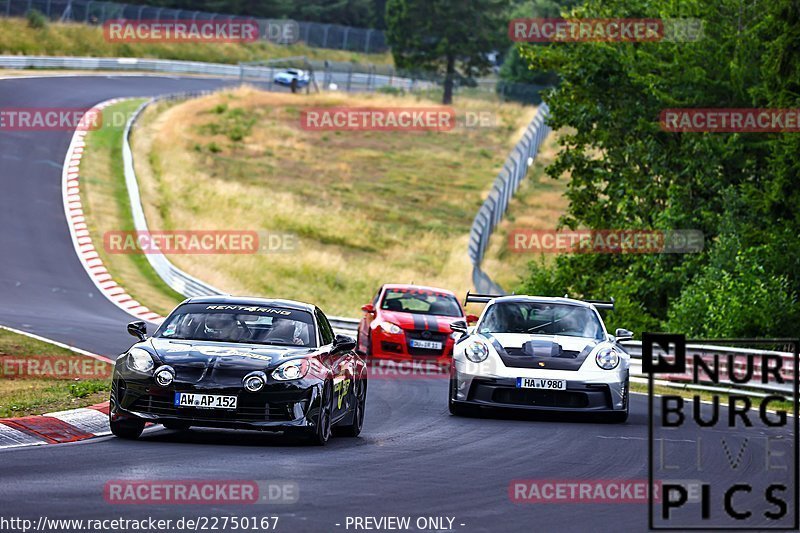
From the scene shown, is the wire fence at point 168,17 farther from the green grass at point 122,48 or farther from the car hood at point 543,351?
the car hood at point 543,351

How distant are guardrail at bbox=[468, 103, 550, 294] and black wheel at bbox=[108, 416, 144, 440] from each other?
23108mm

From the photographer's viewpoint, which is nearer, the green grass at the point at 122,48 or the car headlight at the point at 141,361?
the car headlight at the point at 141,361

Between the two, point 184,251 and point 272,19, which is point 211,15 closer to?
point 272,19

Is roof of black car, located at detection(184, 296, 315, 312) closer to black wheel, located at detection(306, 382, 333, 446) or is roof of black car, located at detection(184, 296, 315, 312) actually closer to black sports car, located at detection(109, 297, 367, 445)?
black sports car, located at detection(109, 297, 367, 445)

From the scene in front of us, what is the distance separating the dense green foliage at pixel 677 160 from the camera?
1193 inches

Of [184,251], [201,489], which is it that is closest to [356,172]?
[184,251]

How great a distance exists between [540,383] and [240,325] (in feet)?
13.0

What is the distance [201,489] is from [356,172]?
5737 centimetres

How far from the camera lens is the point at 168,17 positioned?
9650 centimetres

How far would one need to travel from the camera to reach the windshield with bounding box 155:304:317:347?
43.3 ft

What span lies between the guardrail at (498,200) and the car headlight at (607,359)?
1883 cm

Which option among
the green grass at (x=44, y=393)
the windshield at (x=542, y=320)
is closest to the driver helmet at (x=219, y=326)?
the green grass at (x=44, y=393)

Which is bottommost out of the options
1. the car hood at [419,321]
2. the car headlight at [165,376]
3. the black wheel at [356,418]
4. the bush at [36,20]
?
the black wheel at [356,418]

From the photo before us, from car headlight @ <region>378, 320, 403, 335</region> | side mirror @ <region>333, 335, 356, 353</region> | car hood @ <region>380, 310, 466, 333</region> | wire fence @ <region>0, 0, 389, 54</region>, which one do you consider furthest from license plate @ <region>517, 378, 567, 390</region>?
wire fence @ <region>0, 0, 389, 54</region>
